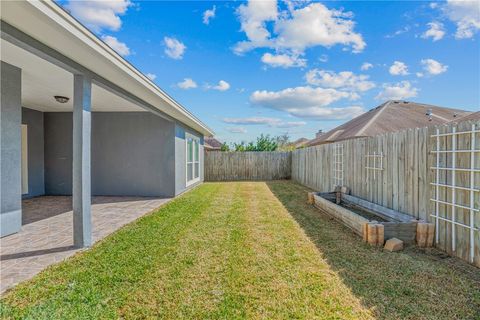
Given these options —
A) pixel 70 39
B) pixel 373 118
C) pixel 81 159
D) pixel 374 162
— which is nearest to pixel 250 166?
pixel 373 118

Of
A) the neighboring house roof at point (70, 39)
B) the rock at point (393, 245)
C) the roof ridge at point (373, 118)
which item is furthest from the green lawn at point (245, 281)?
the roof ridge at point (373, 118)

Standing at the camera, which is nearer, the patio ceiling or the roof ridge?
the patio ceiling

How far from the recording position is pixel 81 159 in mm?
3984

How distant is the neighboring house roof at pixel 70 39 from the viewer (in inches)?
102

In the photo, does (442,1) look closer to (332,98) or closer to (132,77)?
(132,77)

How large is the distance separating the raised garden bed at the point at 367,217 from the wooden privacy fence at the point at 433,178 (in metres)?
0.17

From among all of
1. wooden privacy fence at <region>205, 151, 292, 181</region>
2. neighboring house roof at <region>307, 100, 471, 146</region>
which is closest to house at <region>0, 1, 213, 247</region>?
wooden privacy fence at <region>205, 151, 292, 181</region>

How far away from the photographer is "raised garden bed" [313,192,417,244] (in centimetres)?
417

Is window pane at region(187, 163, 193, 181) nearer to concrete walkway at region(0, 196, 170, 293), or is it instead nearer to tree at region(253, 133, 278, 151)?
concrete walkway at region(0, 196, 170, 293)

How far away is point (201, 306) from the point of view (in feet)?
8.27

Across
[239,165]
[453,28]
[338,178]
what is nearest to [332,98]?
[239,165]

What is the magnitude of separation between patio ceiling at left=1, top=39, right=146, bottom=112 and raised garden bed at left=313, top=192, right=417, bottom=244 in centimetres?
573

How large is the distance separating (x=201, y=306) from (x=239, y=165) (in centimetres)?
1377

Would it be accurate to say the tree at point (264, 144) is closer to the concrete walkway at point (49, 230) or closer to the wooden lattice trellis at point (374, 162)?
the concrete walkway at point (49, 230)
